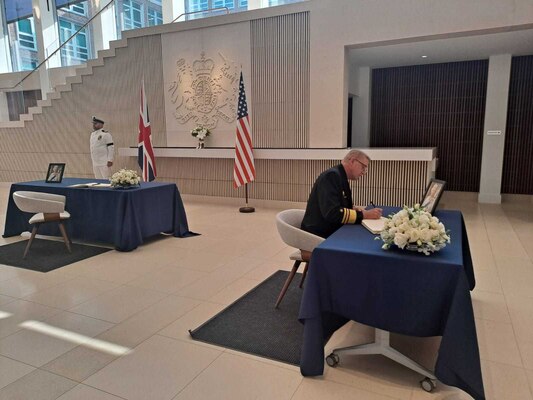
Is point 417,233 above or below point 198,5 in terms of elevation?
below

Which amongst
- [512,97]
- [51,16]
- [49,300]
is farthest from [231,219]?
[51,16]

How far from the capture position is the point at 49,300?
3.54 meters

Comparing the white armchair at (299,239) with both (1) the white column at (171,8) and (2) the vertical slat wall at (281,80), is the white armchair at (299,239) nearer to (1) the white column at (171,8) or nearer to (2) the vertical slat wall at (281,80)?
(2) the vertical slat wall at (281,80)

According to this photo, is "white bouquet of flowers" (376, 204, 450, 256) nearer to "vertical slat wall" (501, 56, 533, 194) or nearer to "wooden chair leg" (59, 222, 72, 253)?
"wooden chair leg" (59, 222, 72, 253)

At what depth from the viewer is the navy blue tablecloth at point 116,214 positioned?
5008 mm

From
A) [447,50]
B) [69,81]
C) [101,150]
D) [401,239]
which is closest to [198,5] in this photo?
[69,81]

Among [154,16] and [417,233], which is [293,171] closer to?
[417,233]

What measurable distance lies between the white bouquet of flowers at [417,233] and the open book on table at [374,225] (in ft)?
1.42

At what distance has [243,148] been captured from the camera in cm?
747

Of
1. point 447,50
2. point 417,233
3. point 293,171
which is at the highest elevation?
point 447,50

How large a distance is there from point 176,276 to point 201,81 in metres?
5.27

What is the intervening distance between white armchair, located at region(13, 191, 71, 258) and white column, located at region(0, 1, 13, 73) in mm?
11266

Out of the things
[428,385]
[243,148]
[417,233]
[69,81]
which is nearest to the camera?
[417,233]

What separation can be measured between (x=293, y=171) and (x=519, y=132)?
16.2ft
